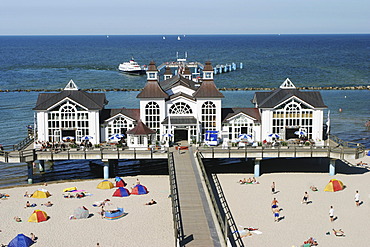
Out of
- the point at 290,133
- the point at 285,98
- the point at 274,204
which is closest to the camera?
the point at 274,204

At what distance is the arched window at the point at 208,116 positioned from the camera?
45688mm

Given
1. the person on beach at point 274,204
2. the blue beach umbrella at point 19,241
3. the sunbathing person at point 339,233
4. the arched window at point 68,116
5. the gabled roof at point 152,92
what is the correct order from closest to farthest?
the blue beach umbrella at point 19,241, the sunbathing person at point 339,233, the person on beach at point 274,204, the arched window at point 68,116, the gabled roof at point 152,92

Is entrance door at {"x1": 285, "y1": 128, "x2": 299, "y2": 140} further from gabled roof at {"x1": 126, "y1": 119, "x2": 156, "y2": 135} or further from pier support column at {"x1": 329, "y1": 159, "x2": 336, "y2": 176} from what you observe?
gabled roof at {"x1": 126, "y1": 119, "x2": 156, "y2": 135}

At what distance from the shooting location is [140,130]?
43406 mm

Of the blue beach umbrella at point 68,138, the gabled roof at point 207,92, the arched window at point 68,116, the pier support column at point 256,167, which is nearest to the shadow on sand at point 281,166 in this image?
the pier support column at point 256,167

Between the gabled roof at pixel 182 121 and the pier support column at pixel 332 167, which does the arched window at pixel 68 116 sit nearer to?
the gabled roof at pixel 182 121

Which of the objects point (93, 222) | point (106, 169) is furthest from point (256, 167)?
point (93, 222)

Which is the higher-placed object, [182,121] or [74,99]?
[74,99]

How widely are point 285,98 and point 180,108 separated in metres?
8.51

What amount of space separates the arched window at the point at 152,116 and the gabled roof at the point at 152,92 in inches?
31.6

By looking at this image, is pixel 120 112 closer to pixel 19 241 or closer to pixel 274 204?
pixel 274 204

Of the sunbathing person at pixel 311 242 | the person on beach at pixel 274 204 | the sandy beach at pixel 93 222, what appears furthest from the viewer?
the person on beach at pixel 274 204

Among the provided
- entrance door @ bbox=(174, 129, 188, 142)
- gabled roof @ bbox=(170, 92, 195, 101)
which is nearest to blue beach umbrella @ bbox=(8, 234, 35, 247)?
gabled roof @ bbox=(170, 92, 195, 101)

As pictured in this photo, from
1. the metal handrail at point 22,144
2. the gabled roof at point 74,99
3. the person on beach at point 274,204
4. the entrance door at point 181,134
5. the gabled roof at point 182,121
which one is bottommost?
the person on beach at point 274,204
